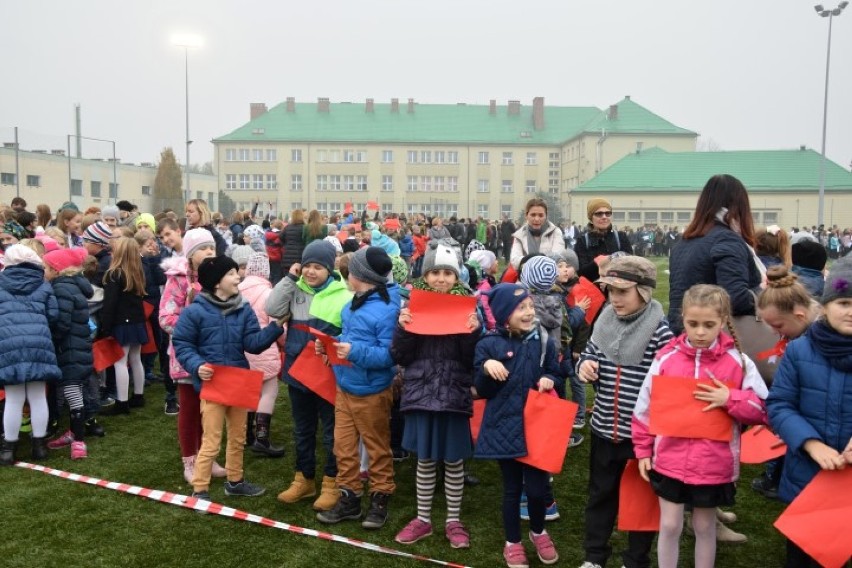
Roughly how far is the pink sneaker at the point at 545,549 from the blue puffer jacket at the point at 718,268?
4.60 feet

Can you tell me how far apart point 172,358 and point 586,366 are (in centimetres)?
347

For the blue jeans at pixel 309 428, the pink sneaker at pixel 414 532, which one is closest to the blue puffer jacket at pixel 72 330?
Result: the blue jeans at pixel 309 428

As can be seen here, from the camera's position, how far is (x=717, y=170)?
176ft

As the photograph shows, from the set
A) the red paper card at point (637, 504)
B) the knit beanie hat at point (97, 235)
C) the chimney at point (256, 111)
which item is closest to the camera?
the red paper card at point (637, 504)

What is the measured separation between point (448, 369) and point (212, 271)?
172 cm

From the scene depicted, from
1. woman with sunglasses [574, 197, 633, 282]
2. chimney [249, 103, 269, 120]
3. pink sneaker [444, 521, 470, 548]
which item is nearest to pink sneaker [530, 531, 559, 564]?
pink sneaker [444, 521, 470, 548]

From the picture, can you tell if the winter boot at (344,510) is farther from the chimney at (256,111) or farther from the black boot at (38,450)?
the chimney at (256,111)

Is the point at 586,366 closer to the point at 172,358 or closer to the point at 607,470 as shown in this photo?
the point at 607,470

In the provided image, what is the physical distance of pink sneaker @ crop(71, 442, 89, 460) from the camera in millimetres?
5688

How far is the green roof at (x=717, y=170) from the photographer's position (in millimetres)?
50312

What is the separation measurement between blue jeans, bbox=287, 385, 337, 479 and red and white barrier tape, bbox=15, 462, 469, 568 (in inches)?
17.7

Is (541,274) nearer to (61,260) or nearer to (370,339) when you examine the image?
(370,339)

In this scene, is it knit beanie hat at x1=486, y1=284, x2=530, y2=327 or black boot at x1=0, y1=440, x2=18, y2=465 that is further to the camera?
black boot at x1=0, y1=440, x2=18, y2=465

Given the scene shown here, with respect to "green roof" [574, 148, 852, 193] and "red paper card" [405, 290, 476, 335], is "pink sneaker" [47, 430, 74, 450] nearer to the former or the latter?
"red paper card" [405, 290, 476, 335]
